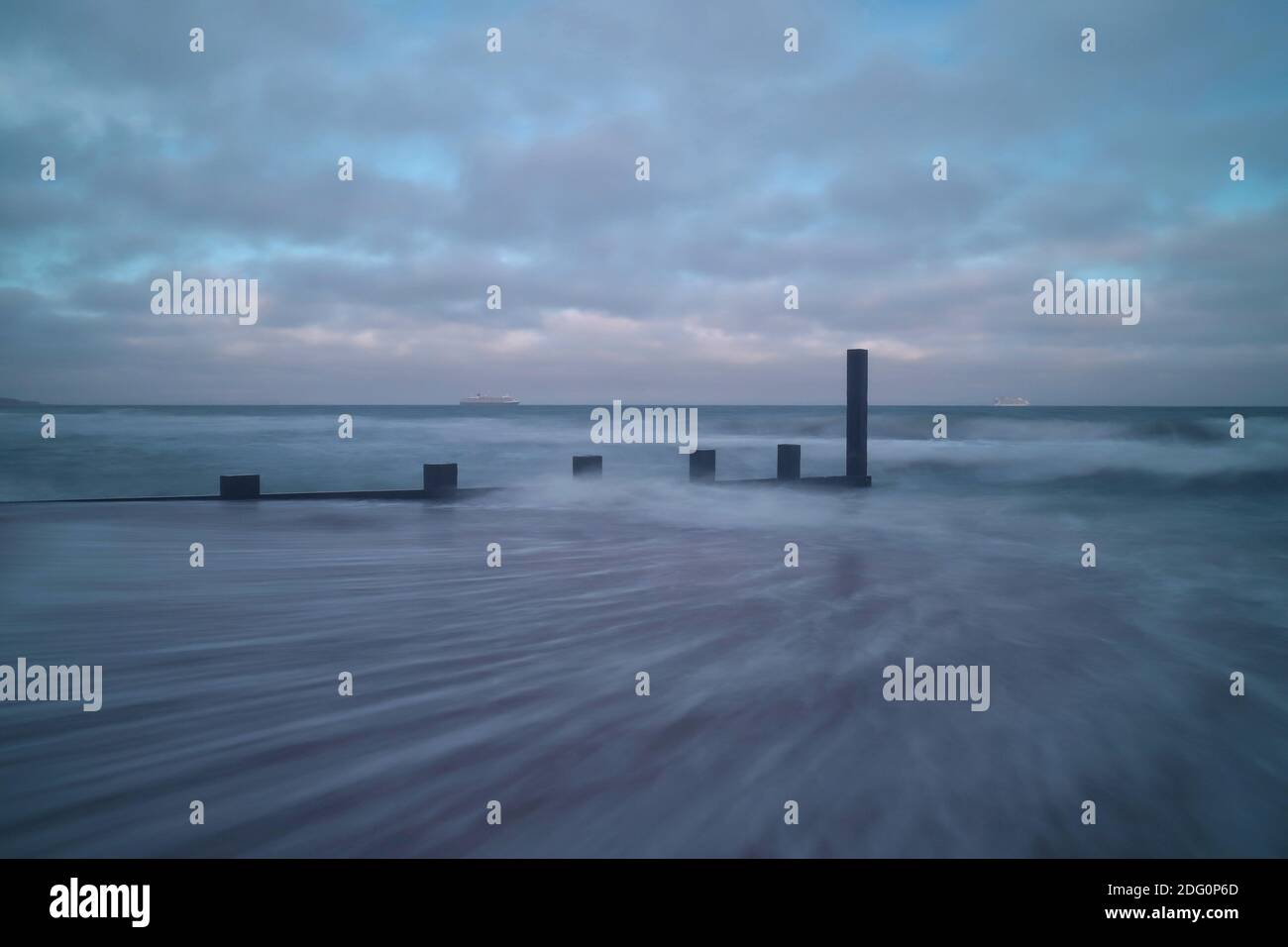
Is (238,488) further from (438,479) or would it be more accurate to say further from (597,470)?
(597,470)

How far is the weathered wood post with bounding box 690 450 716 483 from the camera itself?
1414 centimetres

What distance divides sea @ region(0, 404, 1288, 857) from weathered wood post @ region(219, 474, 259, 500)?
1.21 m

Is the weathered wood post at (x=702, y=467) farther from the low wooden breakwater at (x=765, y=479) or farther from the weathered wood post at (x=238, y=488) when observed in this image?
the weathered wood post at (x=238, y=488)

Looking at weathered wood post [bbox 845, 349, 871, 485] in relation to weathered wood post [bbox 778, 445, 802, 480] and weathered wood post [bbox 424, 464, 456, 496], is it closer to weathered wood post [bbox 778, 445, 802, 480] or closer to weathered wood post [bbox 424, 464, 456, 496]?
weathered wood post [bbox 778, 445, 802, 480]

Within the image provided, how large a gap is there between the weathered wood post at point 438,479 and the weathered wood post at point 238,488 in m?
2.45

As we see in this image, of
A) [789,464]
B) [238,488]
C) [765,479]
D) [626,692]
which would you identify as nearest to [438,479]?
[238,488]

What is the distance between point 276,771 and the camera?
2.57 metres

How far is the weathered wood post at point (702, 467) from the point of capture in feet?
46.4

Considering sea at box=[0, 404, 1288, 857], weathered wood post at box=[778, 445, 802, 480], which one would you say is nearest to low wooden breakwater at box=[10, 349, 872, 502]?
weathered wood post at box=[778, 445, 802, 480]

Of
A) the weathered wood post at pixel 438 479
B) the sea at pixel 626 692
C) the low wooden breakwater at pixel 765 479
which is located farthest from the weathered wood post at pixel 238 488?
the weathered wood post at pixel 438 479

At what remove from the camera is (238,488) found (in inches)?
400

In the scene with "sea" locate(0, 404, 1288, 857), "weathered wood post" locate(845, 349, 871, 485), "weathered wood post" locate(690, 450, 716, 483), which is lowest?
"sea" locate(0, 404, 1288, 857)

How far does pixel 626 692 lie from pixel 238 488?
29.2 feet
